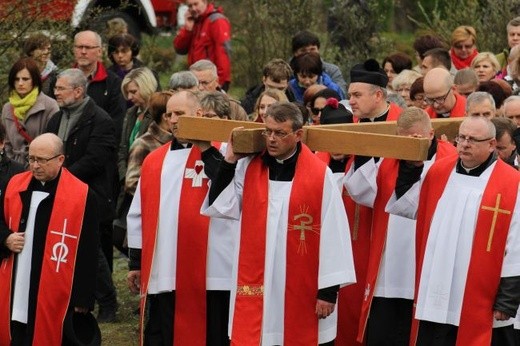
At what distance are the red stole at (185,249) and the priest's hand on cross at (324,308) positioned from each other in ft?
3.74

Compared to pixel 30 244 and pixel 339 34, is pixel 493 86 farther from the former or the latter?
pixel 339 34

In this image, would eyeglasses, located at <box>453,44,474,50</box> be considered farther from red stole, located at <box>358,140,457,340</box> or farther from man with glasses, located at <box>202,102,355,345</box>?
man with glasses, located at <box>202,102,355,345</box>

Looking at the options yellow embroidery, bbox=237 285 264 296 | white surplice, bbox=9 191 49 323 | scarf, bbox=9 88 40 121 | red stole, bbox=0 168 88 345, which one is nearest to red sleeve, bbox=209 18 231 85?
scarf, bbox=9 88 40 121

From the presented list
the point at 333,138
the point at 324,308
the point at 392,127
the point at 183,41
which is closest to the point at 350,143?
the point at 333,138

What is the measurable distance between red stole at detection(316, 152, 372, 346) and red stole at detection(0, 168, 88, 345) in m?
1.83

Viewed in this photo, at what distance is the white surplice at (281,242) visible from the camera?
1009 centimetres

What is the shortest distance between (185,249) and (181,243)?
0.18 ft

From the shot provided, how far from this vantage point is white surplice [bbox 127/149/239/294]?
35.9 ft

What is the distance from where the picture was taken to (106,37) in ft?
58.3

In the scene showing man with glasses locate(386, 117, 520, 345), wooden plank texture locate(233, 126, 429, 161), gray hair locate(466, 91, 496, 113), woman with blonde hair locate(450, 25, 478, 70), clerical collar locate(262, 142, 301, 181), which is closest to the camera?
wooden plank texture locate(233, 126, 429, 161)

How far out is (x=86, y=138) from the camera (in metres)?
12.9

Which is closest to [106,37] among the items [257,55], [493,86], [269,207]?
[257,55]

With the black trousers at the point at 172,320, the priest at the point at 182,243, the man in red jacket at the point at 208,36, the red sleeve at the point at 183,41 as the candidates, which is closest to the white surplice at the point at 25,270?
the priest at the point at 182,243

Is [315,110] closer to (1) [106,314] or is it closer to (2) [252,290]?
(1) [106,314]
